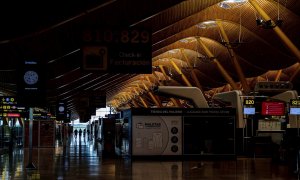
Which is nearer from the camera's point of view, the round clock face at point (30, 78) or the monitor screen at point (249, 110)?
the round clock face at point (30, 78)

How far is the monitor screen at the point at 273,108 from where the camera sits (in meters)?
28.5

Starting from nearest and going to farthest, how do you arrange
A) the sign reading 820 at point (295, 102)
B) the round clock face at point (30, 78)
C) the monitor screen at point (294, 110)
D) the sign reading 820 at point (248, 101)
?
the round clock face at point (30, 78) → the monitor screen at point (294, 110) → the sign reading 820 at point (295, 102) → the sign reading 820 at point (248, 101)

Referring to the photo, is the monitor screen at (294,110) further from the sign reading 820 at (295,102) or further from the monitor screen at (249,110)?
the monitor screen at (249,110)

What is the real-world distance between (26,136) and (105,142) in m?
16.4

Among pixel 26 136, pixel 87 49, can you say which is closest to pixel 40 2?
pixel 87 49

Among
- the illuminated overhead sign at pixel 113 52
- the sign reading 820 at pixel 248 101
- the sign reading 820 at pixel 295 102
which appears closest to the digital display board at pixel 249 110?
the sign reading 820 at pixel 248 101

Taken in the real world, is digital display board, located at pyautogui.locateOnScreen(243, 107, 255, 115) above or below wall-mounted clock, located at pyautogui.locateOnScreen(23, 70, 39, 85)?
below

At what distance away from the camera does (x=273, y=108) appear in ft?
94.3

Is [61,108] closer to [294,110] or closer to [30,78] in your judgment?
[294,110]

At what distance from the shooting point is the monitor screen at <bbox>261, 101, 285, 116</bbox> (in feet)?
93.6

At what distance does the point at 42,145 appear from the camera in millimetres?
45156

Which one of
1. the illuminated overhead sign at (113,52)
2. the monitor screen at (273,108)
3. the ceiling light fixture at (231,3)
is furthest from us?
the ceiling light fixture at (231,3)

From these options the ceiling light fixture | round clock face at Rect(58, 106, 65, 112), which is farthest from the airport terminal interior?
round clock face at Rect(58, 106, 65, 112)

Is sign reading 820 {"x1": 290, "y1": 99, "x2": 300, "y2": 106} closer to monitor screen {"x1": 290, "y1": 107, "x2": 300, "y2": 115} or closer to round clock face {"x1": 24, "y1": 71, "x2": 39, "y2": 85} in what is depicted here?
monitor screen {"x1": 290, "y1": 107, "x2": 300, "y2": 115}
